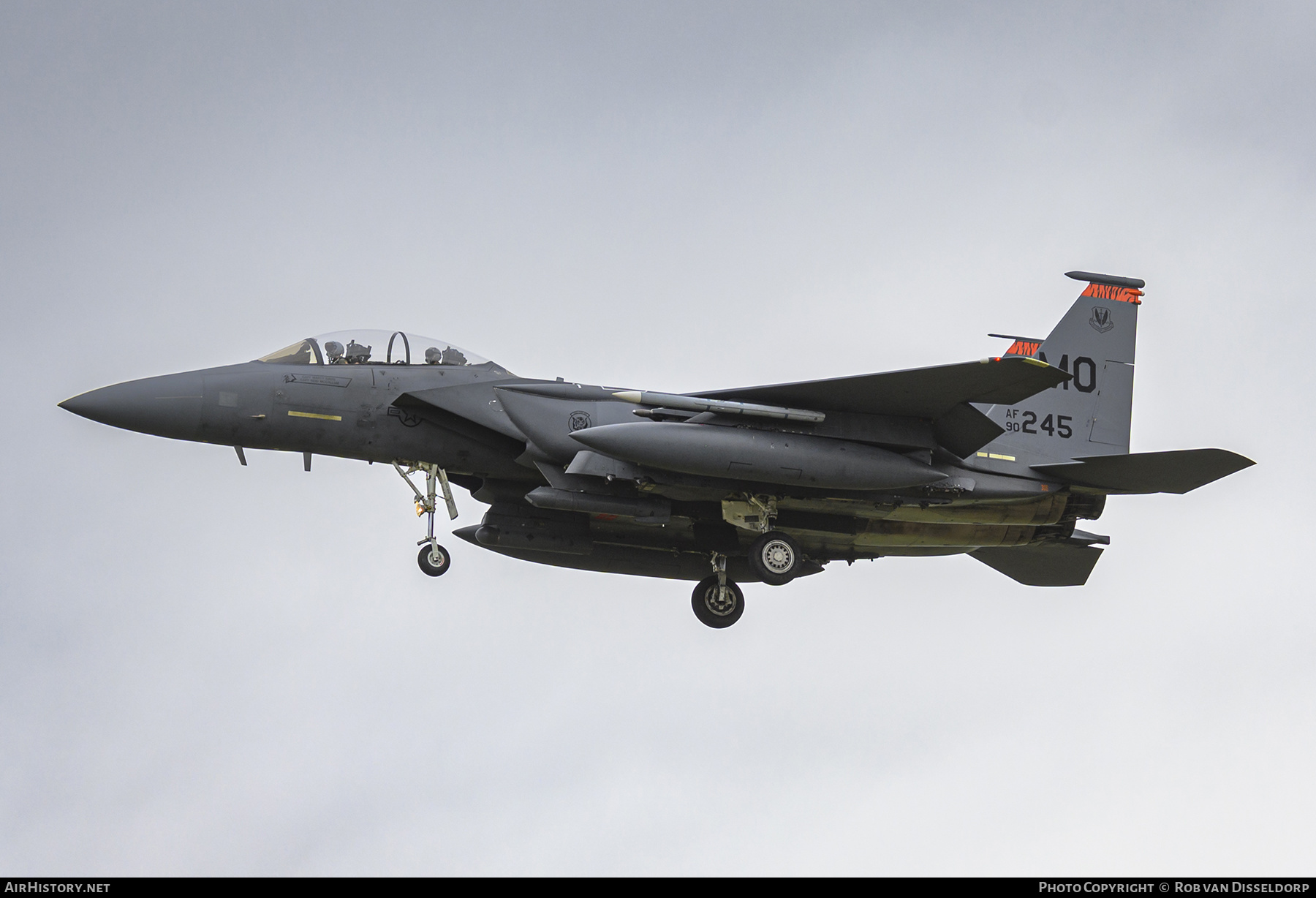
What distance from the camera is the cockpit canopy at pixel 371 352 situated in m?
15.4

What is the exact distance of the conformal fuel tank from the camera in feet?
46.1

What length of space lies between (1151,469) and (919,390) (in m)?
3.24

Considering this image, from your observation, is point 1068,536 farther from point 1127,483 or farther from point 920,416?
point 920,416

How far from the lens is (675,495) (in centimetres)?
1557

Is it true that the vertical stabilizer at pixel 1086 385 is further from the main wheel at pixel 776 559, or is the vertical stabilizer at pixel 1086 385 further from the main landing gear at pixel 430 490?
the main landing gear at pixel 430 490

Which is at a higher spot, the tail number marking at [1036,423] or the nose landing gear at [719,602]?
the tail number marking at [1036,423]

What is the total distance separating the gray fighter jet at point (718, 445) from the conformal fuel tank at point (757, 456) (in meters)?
0.02

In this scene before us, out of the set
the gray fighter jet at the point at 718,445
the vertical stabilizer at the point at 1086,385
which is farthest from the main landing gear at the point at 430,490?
the vertical stabilizer at the point at 1086,385

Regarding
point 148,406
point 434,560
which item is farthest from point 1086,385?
point 148,406

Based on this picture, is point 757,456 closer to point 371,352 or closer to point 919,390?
point 919,390

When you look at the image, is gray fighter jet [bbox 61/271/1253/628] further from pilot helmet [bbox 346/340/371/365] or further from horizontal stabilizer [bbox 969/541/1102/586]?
horizontal stabilizer [bbox 969/541/1102/586]

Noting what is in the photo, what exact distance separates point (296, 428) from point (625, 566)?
15.8ft

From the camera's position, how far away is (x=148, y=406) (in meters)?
14.7

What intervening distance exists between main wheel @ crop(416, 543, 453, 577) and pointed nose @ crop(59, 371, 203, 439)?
2.94m
